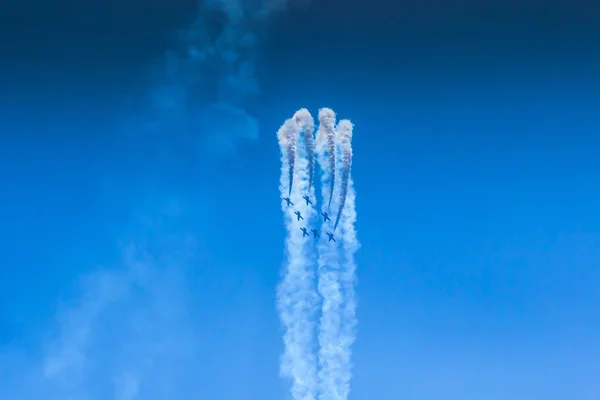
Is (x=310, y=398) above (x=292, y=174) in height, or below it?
below

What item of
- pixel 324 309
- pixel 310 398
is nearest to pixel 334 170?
pixel 324 309

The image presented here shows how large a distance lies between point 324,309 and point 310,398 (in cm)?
362

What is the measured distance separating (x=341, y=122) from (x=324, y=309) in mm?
7684

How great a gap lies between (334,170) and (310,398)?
30.3 feet

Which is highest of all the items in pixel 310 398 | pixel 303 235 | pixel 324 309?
pixel 303 235

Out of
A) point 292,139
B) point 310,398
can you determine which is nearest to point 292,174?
point 292,139

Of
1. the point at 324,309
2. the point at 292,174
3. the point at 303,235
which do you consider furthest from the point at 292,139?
the point at 324,309

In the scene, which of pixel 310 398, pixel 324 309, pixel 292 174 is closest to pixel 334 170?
pixel 292 174

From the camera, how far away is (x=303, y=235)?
145 ft

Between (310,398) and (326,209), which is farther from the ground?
(326,209)

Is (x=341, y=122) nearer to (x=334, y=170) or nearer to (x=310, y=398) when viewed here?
(x=334, y=170)

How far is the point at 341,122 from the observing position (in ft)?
137

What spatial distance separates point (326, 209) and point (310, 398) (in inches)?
303

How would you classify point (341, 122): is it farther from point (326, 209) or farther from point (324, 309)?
point (324, 309)
